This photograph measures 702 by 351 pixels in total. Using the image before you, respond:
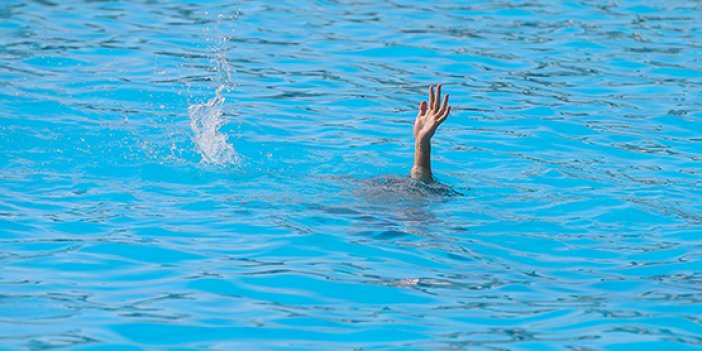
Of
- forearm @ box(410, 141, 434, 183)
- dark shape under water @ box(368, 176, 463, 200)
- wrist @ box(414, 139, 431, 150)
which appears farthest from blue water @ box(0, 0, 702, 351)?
→ wrist @ box(414, 139, 431, 150)

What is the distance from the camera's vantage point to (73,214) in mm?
7250

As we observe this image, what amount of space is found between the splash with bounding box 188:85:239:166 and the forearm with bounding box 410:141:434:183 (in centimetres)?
162

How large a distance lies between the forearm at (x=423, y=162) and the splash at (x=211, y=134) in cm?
162

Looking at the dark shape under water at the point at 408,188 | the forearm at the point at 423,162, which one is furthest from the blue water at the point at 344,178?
the forearm at the point at 423,162

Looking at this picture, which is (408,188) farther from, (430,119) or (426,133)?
(430,119)

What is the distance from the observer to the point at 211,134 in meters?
9.32

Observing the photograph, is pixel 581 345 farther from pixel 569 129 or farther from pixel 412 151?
pixel 569 129

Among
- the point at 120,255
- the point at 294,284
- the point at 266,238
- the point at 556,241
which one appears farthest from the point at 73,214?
the point at 556,241

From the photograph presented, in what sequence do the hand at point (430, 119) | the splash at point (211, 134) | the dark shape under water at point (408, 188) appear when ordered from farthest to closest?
1. the splash at point (211, 134)
2. the hand at point (430, 119)
3. the dark shape under water at point (408, 188)

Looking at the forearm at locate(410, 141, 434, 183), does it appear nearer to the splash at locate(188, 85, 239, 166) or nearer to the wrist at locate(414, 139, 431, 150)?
the wrist at locate(414, 139, 431, 150)

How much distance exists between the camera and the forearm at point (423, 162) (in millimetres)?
8031

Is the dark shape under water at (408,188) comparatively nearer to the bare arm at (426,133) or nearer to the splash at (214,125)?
the bare arm at (426,133)

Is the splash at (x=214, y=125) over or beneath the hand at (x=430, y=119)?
beneath

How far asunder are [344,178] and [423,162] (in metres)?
0.68
